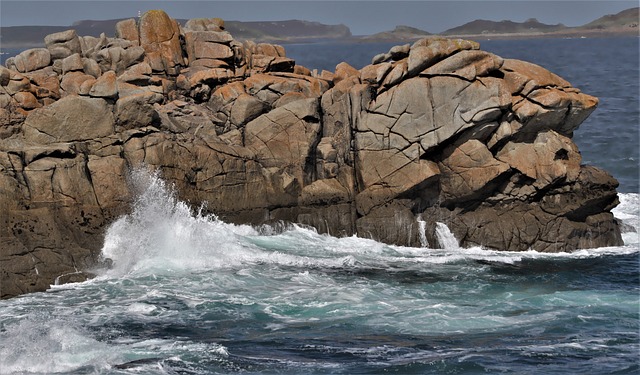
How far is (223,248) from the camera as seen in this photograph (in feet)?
144

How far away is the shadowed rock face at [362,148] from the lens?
145 ft

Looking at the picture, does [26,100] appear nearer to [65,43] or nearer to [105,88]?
[105,88]

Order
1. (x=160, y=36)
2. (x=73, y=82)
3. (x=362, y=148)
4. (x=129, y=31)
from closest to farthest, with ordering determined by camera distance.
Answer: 1. (x=362, y=148)
2. (x=73, y=82)
3. (x=160, y=36)
4. (x=129, y=31)

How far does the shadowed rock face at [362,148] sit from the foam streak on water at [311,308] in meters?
1.07

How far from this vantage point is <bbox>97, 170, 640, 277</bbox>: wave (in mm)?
42750

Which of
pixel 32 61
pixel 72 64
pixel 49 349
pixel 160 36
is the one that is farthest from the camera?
pixel 160 36

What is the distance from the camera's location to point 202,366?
3109cm

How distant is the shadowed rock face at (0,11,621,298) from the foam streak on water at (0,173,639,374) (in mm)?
1066

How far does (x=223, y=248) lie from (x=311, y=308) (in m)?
7.78

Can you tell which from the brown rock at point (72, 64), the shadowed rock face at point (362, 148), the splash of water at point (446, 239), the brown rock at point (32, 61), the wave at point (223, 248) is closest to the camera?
the wave at point (223, 248)

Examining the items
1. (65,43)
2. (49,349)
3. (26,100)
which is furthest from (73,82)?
(49,349)

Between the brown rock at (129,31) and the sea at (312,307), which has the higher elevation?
the brown rock at (129,31)

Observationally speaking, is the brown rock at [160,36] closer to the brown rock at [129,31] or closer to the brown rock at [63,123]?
the brown rock at [129,31]

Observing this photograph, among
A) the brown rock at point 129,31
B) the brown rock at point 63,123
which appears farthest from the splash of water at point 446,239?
the brown rock at point 129,31
